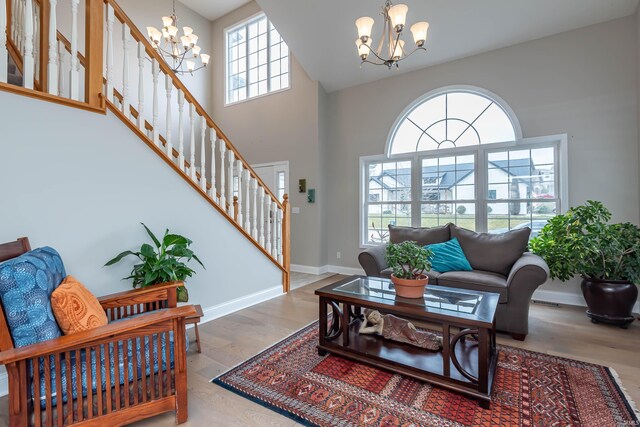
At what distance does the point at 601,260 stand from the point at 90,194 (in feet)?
15.3

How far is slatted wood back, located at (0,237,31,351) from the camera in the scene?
1.25m

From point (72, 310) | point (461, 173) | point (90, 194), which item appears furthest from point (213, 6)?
point (72, 310)

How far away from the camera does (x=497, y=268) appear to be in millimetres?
3207

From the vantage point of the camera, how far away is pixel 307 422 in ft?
5.27

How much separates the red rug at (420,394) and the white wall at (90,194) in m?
1.36

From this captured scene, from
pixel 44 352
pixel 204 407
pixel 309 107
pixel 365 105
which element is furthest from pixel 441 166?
pixel 44 352

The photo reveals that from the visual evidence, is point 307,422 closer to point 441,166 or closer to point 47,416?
point 47,416

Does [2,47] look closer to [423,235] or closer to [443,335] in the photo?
[443,335]

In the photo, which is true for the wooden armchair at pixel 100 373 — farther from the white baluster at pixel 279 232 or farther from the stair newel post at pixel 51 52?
the white baluster at pixel 279 232

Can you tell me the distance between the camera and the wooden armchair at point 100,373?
4.10ft

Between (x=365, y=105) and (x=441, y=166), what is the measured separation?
5.47 feet

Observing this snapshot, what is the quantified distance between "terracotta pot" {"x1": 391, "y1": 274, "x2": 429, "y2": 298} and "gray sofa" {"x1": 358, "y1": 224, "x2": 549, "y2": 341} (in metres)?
1.01

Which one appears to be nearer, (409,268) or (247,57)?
(409,268)

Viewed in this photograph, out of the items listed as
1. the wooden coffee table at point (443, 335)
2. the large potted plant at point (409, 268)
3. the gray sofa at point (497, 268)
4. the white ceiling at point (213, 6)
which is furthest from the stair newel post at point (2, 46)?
the white ceiling at point (213, 6)
